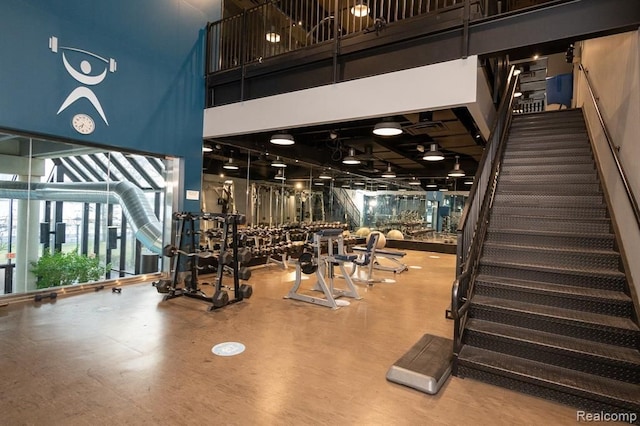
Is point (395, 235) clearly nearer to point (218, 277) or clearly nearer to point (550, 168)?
point (550, 168)

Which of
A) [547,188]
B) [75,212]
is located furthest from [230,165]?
[547,188]

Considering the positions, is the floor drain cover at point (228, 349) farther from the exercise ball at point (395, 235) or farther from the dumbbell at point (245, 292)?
the exercise ball at point (395, 235)

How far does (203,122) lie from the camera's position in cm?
654

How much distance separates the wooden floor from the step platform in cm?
7

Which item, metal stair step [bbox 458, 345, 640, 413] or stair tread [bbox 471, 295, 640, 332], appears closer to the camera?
metal stair step [bbox 458, 345, 640, 413]

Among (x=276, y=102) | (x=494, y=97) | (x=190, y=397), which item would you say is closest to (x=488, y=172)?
(x=494, y=97)

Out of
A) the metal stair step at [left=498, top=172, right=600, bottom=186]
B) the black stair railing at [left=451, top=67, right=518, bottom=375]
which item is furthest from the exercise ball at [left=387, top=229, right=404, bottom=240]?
the black stair railing at [left=451, top=67, right=518, bottom=375]

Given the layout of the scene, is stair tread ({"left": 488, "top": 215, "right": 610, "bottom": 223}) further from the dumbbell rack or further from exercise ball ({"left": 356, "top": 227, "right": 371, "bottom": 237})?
exercise ball ({"left": 356, "top": 227, "right": 371, "bottom": 237})

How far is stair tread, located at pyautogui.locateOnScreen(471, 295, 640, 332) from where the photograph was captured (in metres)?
2.69

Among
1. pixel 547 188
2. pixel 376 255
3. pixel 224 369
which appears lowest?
pixel 224 369

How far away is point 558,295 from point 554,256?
24.0 inches

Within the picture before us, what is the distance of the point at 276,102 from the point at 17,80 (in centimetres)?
338

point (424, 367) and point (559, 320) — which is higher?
point (559, 320)

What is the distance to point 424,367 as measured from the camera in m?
2.74
